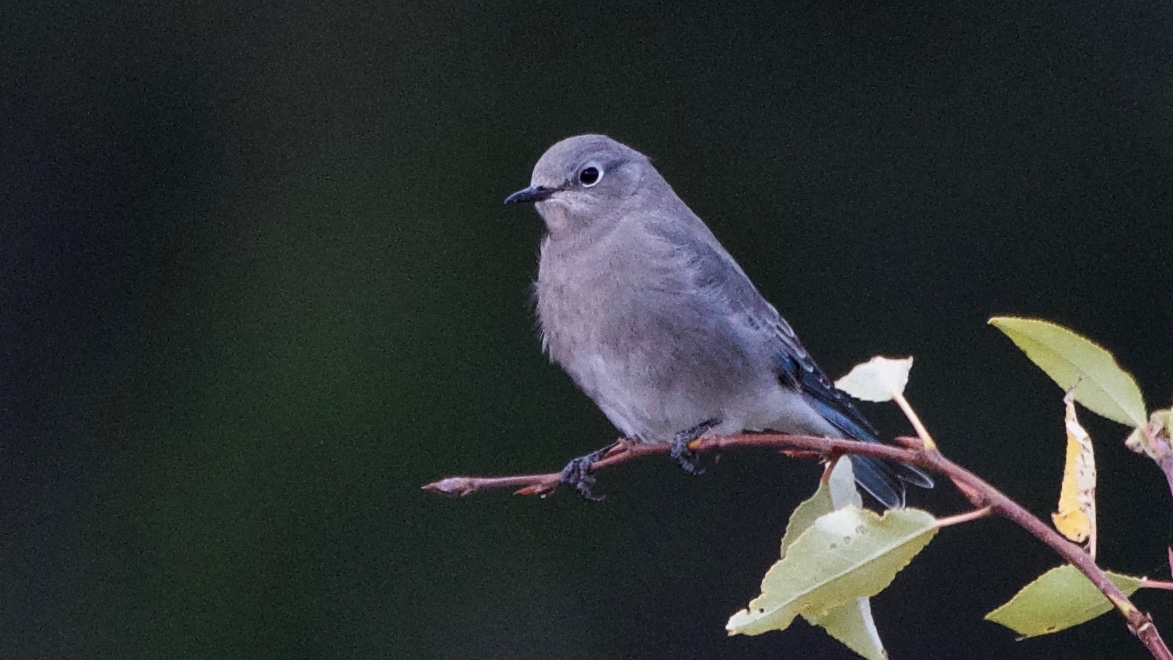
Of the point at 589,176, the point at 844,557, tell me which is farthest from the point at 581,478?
the point at 844,557

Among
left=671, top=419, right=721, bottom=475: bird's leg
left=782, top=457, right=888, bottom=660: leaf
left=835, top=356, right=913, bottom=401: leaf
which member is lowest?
left=782, top=457, right=888, bottom=660: leaf

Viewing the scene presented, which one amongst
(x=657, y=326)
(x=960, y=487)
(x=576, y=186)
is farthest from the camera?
(x=576, y=186)

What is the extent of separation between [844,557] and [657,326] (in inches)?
66.8

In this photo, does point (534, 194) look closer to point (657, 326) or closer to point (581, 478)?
point (657, 326)

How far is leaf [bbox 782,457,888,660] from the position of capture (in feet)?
4.32

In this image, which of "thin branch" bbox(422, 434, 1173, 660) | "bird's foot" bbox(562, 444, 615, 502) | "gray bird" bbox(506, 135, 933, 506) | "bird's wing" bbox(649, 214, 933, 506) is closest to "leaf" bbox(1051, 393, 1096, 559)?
"thin branch" bbox(422, 434, 1173, 660)

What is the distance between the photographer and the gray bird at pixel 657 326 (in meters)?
2.87

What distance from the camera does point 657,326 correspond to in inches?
113

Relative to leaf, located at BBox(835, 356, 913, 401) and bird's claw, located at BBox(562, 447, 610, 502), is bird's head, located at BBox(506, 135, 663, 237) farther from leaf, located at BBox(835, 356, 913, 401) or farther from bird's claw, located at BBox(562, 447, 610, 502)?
leaf, located at BBox(835, 356, 913, 401)

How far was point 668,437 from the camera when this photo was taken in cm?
301

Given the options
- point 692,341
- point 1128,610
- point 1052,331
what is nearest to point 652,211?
point 692,341

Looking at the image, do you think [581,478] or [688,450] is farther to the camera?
[581,478]

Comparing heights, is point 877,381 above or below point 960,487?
above

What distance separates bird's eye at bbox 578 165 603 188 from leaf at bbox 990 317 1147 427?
196cm
